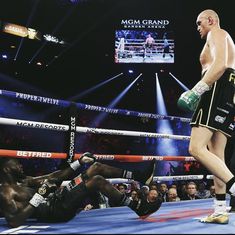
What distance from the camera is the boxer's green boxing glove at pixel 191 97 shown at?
6.99 feet

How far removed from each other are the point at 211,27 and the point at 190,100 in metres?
0.61

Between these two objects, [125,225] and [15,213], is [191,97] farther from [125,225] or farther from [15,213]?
[15,213]

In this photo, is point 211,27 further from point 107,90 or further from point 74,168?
point 107,90

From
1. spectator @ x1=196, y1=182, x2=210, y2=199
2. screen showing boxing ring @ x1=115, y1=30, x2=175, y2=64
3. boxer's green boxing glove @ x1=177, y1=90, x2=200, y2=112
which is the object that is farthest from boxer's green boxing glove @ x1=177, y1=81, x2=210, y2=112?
screen showing boxing ring @ x1=115, y1=30, x2=175, y2=64

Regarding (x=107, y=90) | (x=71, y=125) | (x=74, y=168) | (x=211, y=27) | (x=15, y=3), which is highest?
(x=15, y=3)

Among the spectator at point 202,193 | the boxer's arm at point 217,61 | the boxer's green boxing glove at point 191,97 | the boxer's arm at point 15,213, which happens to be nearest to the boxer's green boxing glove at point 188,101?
the boxer's green boxing glove at point 191,97

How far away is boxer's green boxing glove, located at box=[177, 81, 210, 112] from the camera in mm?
2131

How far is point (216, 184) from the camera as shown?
7.96ft

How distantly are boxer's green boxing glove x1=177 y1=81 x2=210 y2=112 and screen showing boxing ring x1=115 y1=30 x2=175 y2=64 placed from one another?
11938 millimetres

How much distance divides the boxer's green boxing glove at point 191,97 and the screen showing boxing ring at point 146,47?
470 inches

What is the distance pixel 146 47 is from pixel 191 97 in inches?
474

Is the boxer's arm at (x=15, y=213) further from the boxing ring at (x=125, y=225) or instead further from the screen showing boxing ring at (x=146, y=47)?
the screen showing boxing ring at (x=146, y=47)

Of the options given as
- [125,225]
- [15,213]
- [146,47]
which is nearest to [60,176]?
[15,213]

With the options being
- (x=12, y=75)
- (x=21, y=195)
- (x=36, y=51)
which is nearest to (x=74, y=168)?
(x=21, y=195)
